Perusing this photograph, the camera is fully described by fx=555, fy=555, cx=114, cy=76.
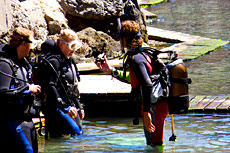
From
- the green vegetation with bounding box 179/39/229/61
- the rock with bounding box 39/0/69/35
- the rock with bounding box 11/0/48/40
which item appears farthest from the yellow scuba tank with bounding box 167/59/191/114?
the green vegetation with bounding box 179/39/229/61

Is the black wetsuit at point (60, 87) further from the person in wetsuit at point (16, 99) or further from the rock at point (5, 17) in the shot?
the rock at point (5, 17)

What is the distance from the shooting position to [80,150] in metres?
→ 7.57

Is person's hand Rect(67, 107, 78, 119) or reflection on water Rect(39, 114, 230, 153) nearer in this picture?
person's hand Rect(67, 107, 78, 119)

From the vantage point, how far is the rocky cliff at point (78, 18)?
1341cm

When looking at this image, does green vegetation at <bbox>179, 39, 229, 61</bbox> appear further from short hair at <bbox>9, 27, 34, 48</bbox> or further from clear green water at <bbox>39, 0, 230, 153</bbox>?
short hair at <bbox>9, 27, 34, 48</bbox>

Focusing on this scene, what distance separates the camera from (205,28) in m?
24.0

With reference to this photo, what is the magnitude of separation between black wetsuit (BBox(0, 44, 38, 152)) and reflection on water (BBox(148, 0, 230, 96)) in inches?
265

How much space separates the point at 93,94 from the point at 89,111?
0.40m

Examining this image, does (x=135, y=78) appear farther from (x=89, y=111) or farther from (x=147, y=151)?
(x=89, y=111)

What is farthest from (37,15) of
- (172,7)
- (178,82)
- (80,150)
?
(172,7)

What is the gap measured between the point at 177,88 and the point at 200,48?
1240 centimetres

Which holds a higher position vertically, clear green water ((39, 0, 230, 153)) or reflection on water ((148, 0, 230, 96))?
clear green water ((39, 0, 230, 153))

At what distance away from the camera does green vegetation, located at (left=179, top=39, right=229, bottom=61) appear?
17.3 meters

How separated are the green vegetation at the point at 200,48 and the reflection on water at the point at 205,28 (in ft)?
0.80
